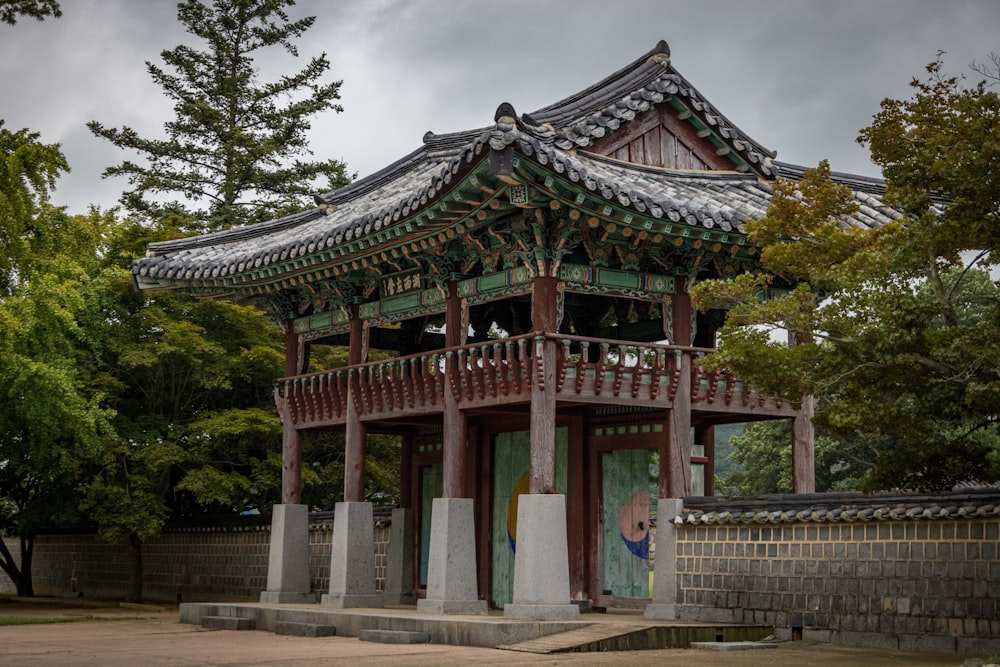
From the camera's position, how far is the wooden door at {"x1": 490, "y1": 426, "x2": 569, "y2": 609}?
2005 cm

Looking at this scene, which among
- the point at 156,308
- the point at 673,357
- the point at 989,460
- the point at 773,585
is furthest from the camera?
the point at 156,308

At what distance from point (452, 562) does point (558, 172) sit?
5.58m

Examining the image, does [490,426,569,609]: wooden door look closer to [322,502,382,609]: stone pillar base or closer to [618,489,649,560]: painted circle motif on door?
[618,489,649,560]: painted circle motif on door

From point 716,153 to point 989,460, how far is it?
30.1ft

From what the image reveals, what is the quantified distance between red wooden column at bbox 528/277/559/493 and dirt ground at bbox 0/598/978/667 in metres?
2.53

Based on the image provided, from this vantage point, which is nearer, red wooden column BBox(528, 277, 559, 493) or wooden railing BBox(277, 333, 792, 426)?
red wooden column BBox(528, 277, 559, 493)

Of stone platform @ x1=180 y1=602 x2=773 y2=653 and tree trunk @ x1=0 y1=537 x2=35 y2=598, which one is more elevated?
tree trunk @ x1=0 y1=537 x2=35 y2=598

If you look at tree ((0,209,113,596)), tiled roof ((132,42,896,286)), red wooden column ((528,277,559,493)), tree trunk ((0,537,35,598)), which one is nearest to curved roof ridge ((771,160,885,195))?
tiled roof ((132,42,896,286))

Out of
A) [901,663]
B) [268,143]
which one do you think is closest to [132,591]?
[268,143]

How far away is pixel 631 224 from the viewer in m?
16.5

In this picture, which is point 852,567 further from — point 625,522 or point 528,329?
point 528,329

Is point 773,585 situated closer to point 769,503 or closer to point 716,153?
point 769,503

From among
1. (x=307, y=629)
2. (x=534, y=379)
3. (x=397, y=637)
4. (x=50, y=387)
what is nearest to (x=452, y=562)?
(x=397, y=637)

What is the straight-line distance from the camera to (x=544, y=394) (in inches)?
652
